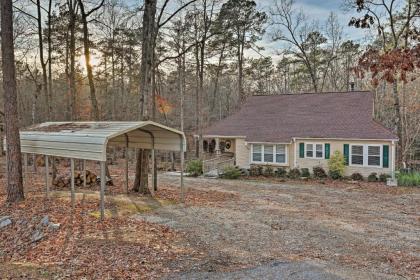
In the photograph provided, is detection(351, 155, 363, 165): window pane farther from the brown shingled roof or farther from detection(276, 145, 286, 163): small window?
detection(276, 145, 286, 163): small window

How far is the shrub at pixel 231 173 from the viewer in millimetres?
21203

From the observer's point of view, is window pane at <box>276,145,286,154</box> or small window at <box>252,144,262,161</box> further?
small window at <box>252,144,262,161</box>

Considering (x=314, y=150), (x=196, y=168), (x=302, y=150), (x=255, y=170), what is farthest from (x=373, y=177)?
(x=196, y=168)

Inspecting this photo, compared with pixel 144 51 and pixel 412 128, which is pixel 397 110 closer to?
pixel 412 128

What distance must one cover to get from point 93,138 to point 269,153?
14.2m

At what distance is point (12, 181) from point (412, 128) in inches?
1023

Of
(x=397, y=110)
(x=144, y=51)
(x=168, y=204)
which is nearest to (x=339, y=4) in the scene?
(x=397, y=110)

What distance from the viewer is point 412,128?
26.5 metres

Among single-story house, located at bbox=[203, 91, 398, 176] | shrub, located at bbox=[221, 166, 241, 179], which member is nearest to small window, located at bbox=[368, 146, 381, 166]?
single-story house, located at bbox=[203, 91, 398, 176]

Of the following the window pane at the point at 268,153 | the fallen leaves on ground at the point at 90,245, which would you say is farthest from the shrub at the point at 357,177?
the fallen leaves on ground at the point at 90,245

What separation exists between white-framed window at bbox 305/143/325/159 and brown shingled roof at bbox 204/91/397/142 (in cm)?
55

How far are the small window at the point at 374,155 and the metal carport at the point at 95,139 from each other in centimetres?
1183

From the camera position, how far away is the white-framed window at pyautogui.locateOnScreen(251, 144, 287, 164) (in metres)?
21.9

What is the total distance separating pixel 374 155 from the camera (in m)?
19.4
